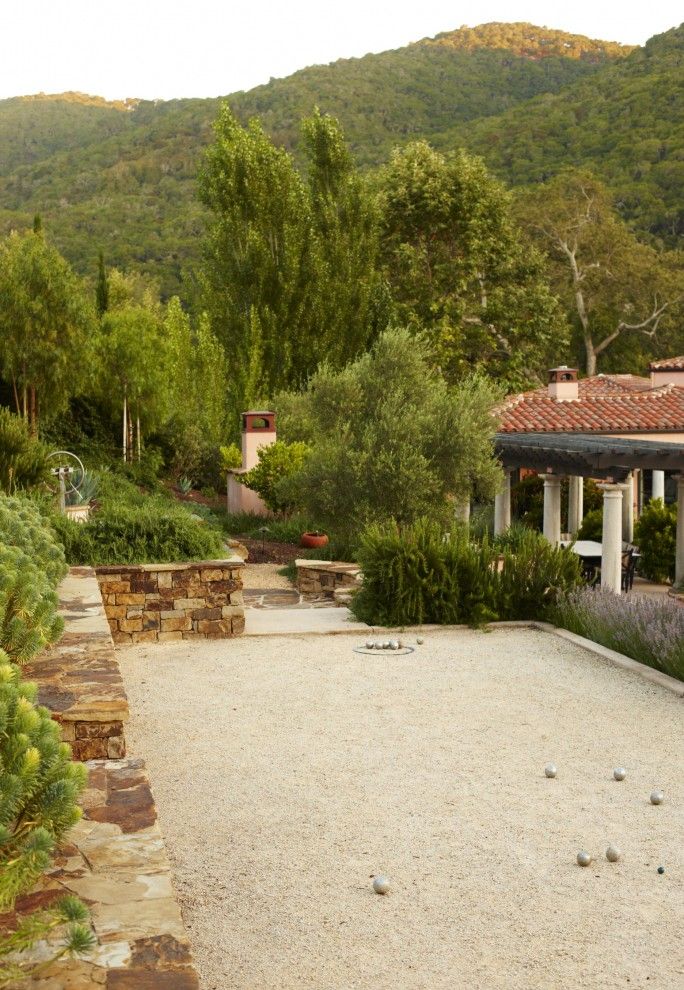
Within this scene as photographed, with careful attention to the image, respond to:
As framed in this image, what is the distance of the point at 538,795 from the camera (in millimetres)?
5887

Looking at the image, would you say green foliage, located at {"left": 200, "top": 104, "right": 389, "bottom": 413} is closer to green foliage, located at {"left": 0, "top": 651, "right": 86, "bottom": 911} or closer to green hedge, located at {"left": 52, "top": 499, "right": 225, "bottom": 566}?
green hedge, located at {"left": 52, "top": 499, "right": 225, "bottom": 566}

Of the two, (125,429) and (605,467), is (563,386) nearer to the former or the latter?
(125,429)

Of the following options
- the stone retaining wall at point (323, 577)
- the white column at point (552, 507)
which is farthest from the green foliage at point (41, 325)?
the white column at point (552, 507)

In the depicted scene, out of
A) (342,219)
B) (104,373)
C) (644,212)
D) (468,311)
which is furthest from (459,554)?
(644,212)

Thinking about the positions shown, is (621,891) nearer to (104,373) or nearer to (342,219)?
(104,373)

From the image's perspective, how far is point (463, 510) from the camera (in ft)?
62.7

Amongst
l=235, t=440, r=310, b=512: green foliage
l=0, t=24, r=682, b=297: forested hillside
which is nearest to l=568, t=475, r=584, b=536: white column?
l=235, t=440, r=310, b=512: green foliage

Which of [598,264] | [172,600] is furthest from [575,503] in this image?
[598,264]

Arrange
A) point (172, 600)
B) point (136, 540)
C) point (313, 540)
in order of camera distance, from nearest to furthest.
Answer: point (172, 600)
point (136, 540)
point (313, 540)

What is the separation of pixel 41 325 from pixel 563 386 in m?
12.8

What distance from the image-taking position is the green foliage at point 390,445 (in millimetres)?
14438

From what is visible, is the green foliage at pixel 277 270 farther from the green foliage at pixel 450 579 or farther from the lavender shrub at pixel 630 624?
the lavender shrub at pixel 630 624

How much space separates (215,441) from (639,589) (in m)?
11.7

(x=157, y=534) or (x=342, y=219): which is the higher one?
(x=342, y=219)
